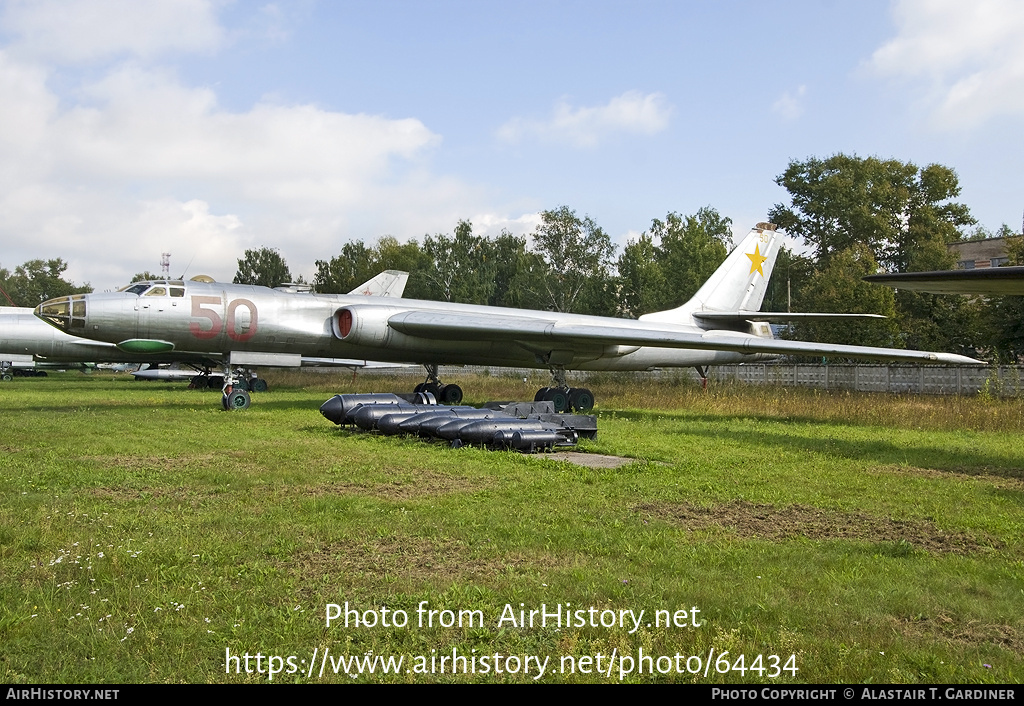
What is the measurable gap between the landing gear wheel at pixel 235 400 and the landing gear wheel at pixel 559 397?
22.7 ft

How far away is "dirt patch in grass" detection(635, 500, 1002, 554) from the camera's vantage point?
605 cm

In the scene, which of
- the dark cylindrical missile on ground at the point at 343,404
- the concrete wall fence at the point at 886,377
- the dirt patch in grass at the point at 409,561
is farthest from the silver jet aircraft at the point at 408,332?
the dirt patch in grass at the point at 409,561

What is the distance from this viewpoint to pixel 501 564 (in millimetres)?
5160

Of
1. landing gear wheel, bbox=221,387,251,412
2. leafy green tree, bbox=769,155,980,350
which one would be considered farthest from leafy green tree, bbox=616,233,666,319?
landing gear wheel, bbox=221,387,251,412

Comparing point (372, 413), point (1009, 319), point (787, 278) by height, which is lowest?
point (372, 413)

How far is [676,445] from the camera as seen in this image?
1217cm

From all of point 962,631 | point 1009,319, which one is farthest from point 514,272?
point 962,631

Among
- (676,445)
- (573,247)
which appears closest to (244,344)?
(676,445)

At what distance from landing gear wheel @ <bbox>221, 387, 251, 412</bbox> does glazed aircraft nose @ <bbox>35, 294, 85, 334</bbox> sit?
3224mm

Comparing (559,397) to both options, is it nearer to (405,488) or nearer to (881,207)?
(405,488)

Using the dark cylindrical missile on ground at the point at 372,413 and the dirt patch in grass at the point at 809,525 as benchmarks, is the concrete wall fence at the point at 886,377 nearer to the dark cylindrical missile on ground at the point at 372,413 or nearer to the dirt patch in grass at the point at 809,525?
the dark cylindrical missile on ground at the point at 372,413

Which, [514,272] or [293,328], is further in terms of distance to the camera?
[514,272]

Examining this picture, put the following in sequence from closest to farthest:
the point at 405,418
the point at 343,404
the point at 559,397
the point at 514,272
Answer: the point at 405,418 < the point at 343,404 < the point at 559,397 < the point at 514,272

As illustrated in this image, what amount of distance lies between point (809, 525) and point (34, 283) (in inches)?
4544
